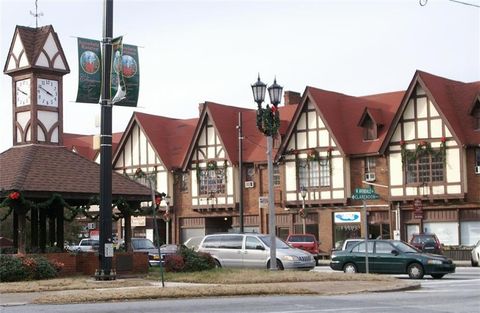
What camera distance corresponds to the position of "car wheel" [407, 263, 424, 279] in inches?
1175

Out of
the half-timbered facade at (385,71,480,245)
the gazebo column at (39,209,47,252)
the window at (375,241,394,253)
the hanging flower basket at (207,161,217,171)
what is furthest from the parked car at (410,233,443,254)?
the hanging flower basket at (207,161,217,171)

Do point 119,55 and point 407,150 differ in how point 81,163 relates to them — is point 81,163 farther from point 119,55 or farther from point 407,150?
point 407,150

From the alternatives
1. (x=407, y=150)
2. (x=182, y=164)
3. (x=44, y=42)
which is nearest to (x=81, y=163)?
(x=44, y=42)

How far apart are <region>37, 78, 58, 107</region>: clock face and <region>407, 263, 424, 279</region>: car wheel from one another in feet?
45.3

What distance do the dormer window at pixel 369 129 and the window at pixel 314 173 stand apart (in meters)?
3.12

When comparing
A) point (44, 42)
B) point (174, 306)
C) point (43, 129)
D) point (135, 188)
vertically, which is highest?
point (44, 42)

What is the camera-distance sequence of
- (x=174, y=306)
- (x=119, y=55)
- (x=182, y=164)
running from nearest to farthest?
(x=174, y=306)
(x=119, y=55)
(x=182, y=164)

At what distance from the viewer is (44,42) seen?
29688 mm

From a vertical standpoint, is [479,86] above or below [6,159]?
above

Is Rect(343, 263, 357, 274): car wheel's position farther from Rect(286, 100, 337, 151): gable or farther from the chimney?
the chimney

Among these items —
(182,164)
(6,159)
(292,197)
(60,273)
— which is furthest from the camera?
(182,164)

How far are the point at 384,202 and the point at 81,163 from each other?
2788 cm

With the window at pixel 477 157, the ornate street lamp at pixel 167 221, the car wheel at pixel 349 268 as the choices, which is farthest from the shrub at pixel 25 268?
the ornate street lamp at pixel 167 221

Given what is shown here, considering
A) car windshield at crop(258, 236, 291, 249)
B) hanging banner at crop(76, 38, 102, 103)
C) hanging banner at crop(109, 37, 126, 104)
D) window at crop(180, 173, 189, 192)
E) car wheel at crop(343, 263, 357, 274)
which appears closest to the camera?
hanging banner at crop(76, 38, 102, 103)
